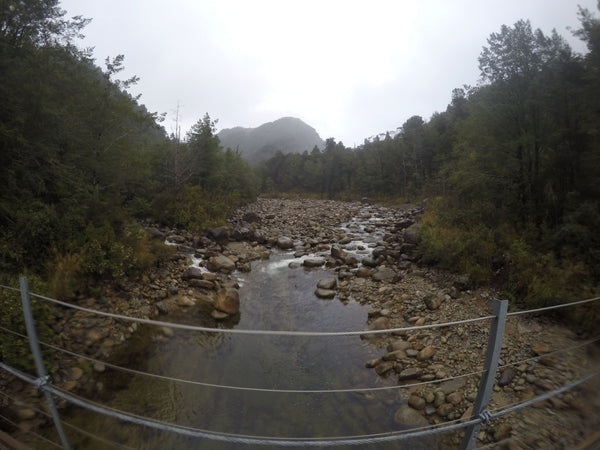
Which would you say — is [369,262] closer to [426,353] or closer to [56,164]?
[426,353]

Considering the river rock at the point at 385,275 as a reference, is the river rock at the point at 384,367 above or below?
below

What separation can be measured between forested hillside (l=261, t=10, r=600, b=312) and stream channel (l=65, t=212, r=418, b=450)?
3826 millimetres

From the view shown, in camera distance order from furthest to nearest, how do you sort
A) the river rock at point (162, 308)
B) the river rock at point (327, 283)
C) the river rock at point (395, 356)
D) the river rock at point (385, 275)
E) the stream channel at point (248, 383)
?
Result: the river rock at point (385, 275), the river rock at point (327, 283), the river rock at point (162, 308), the river rock at point (395, 356), the stream channel at point (248, 383)

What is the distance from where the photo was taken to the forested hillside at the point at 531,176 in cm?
629

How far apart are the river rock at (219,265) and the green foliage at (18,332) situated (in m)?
4.99

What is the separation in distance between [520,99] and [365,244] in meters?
7.65

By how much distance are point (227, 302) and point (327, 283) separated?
318 cm

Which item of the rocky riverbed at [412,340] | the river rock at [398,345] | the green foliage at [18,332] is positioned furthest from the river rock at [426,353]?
the green foliage at [18,332]

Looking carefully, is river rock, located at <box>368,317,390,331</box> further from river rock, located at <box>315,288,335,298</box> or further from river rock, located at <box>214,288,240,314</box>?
river rock, located at <box>214,288,240,314</box>

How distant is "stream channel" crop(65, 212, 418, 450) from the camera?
3820mm

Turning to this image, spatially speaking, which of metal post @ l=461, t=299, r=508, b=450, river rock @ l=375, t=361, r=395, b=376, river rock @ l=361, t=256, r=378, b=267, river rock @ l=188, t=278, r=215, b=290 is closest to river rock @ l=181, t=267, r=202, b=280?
river rock @ l=188, t=278, r=215, b=290

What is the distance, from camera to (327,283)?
28.3 ft

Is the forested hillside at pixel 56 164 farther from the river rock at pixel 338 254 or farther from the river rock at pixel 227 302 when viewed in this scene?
the river rock at pixel 338 254

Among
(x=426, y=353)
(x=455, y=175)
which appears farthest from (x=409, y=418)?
(x=455, y=175)
